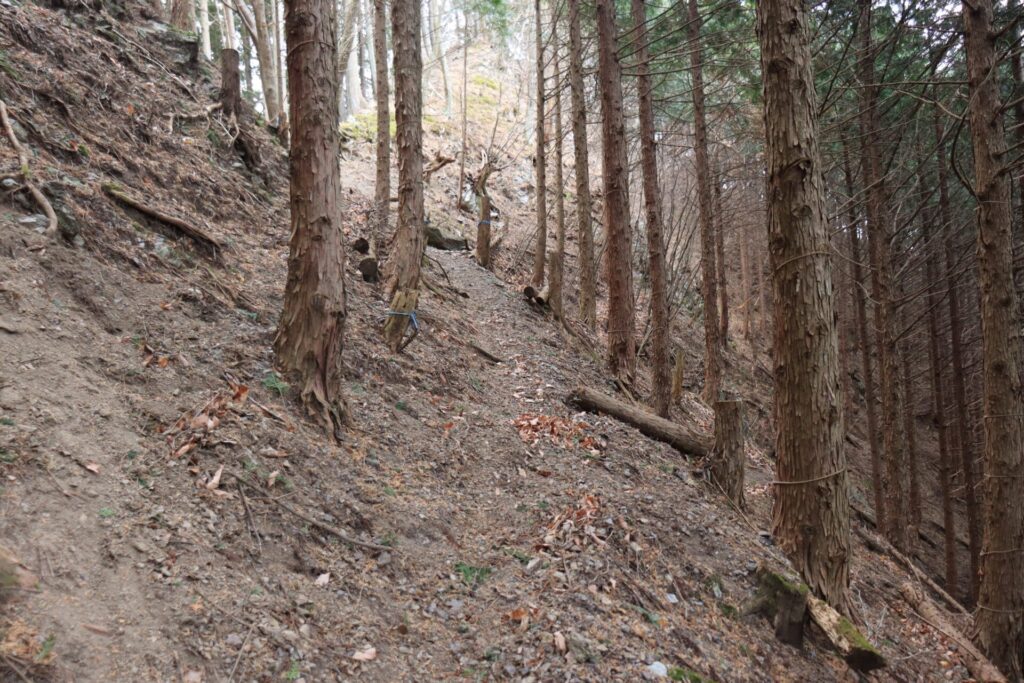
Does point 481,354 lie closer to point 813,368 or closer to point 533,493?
point 533,493

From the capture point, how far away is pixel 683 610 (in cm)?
473

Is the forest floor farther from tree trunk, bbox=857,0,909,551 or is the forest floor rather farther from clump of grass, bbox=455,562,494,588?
tree trunk, bbox=857,0,909,551

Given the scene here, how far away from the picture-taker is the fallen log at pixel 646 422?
784cm

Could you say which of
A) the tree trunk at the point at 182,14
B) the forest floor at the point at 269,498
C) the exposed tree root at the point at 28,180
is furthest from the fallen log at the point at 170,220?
the tree trunk at the point at 182,14

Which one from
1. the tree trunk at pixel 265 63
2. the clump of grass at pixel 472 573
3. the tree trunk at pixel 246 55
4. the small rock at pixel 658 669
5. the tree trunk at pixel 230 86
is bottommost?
the small rock at pixel 658 669

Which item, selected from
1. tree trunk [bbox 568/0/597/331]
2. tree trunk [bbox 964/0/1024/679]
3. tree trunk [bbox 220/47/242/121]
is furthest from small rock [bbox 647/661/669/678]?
tree trunk [bbox 220/47/242/121]

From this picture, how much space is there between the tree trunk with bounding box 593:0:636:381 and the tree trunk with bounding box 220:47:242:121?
613 centimetres

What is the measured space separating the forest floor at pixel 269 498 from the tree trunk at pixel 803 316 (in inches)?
18.2

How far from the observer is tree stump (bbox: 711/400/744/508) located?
6633 mm

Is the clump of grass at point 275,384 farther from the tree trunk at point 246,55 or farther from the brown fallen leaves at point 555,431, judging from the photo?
the tree trunk at point 246,55

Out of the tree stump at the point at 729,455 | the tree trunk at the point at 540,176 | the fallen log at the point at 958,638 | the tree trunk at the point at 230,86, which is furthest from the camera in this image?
the tree trunk at the point at 540,176

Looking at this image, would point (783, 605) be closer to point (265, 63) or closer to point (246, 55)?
point (265, 63)

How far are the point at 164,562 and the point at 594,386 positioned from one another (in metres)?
7.01

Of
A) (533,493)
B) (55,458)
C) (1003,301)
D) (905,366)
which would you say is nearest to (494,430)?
(533,493)
